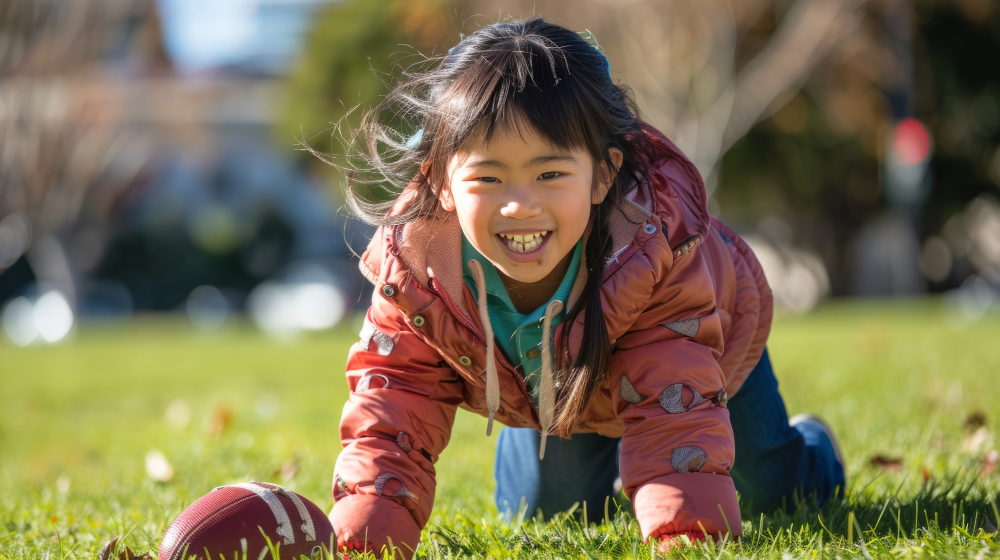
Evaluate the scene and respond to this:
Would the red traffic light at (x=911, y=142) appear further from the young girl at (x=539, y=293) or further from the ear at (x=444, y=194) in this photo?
the ear at (x=444, y=194)

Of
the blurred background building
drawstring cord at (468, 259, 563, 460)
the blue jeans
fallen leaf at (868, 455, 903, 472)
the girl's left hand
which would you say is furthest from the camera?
the blurred background building

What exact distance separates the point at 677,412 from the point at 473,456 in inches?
86.1

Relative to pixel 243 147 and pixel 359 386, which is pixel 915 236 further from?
pixel 243 147

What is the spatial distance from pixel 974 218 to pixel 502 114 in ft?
95.4

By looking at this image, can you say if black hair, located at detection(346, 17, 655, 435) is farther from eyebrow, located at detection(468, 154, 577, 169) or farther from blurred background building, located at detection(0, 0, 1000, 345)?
blurred background building, located at detection(0, 0, 1000, 345)

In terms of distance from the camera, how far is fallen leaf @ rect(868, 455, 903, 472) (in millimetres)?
3477

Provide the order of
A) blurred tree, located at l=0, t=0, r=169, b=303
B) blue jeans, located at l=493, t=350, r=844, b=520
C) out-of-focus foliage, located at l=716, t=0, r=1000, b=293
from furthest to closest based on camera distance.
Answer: blurred tree, located at l=0, t=0, r=169, b=303 → out-of-focus foliage, located at l=716, t=0, r=1000, b=293 → blue jeans, located at l=493, t=350, r=844, b=520

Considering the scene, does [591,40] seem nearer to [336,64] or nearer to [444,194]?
[444,194]

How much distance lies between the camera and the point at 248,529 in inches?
92.3

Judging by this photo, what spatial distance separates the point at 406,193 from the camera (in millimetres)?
2773

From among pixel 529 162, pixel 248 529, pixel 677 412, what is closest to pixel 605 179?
pixel 529 162

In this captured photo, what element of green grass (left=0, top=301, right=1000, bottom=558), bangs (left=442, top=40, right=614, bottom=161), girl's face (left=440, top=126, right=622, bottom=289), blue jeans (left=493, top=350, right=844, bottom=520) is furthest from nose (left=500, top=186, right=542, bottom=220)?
blue jeans (left=493, top=350, right=844, bottom=520)

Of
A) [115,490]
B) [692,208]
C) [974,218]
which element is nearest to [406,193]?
[692,208]

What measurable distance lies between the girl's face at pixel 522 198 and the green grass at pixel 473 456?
74 cm
